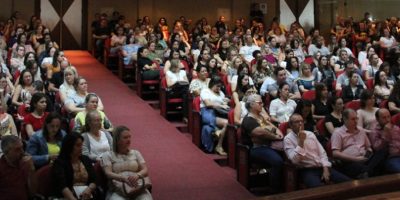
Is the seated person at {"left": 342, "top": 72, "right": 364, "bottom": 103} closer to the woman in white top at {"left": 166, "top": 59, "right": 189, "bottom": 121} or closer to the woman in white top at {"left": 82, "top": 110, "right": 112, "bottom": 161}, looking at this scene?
the woman in white top at {"left": 166, "top": 59, "right": 189, "bottom": 121}

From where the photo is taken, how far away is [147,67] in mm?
8750

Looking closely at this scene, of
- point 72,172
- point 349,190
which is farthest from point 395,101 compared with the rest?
point 72,172

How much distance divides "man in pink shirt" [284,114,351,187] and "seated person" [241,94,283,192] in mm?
213

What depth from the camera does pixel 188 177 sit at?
587 centimetres

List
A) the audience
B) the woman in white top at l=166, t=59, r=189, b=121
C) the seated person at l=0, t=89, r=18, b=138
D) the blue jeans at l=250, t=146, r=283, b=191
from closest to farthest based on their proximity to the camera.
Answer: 1. the audience
2. the blue jeans at l=250, t=146, r=283, b=191
3. the seated person at l=0, t=89, r=18, b=138
4. the woman in white top at l=166, t=59, r=189, b=121

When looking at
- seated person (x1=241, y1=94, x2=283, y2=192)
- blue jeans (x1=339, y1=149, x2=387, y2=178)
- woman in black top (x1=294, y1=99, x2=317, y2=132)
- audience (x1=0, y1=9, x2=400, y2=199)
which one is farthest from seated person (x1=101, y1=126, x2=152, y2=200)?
woman in black top (x1=294, y1=99, x2=317, y2=132)

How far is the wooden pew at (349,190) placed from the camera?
3.37m

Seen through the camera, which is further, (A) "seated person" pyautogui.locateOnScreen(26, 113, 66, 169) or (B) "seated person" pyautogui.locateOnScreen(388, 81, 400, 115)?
(B) "seated person" pyautogui.locateOnScreen(388, 81, 400, 115)

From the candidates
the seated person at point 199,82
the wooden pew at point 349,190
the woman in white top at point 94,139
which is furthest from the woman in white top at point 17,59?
the wooden pew at point 349,190

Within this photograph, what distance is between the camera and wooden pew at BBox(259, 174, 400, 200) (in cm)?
337

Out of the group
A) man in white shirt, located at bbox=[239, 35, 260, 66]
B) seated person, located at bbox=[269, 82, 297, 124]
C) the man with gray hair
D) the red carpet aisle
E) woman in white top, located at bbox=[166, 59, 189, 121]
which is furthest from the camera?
man in white shirt, located at bbox=[239, 35, 260, 66]

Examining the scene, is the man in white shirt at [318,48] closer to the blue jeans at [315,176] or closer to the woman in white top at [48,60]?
the woman in white top at [48,60]

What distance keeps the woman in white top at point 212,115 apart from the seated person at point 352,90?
1619 mm

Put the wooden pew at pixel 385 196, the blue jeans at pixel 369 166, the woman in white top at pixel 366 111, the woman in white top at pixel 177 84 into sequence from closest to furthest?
the wooden pew at pixel 385 196 → the blue jeans at pixel 369 166 → the woman in white top at pixel 366 111 → the woman in white top at pixel 177 84
